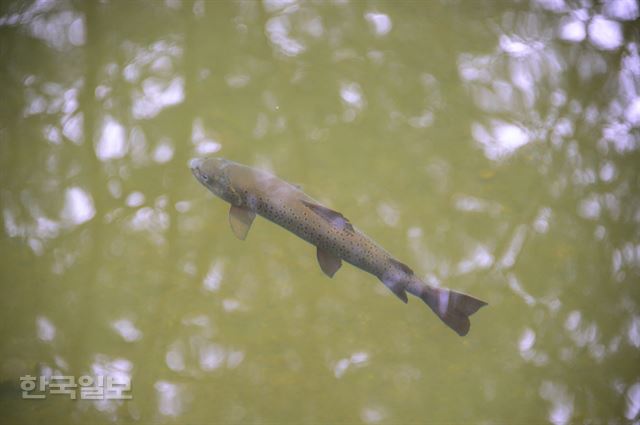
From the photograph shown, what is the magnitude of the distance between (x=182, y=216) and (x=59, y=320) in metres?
0.92

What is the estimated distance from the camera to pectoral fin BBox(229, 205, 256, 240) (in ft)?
10.7

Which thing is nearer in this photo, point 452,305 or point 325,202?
point 452,305

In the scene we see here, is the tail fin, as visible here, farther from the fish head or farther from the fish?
the fish head

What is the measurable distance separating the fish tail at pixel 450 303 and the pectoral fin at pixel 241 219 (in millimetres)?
958

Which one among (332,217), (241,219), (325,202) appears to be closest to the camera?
(332,217)

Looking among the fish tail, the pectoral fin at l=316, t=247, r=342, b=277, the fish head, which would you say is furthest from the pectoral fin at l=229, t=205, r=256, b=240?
the fish tail

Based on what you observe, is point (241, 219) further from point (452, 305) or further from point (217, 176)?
point (452, 305)

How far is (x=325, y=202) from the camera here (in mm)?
3650

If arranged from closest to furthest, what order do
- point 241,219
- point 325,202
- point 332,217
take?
point 332,217
point 241,219
point 325,202

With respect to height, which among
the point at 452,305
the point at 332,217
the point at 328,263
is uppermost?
the point at 332,217

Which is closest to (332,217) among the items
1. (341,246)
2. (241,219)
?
(341,246)

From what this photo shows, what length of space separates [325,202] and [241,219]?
0.62 meters

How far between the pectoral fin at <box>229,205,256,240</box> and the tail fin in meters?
1.03

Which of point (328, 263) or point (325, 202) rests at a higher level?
point (328, 263)
